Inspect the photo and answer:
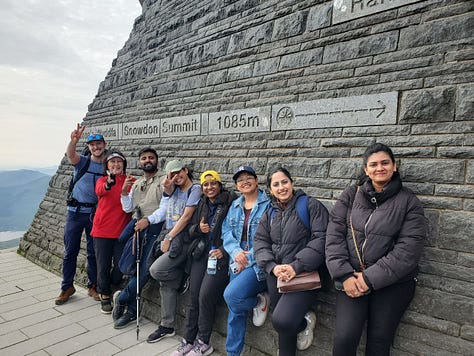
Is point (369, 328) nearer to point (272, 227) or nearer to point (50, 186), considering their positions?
point (272, 227)

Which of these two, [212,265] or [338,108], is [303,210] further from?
[338,108]

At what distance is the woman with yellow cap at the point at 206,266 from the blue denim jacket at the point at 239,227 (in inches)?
4.3

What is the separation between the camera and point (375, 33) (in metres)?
3.10

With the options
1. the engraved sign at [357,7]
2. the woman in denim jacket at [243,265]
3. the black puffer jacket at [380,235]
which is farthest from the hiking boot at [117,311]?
the engraved sign at [357,7]

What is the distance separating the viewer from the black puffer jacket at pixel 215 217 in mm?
3271

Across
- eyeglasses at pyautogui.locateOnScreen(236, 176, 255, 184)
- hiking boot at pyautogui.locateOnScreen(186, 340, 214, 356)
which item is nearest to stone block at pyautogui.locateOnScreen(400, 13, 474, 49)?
eyeglasses at pyautogui.locateOnScreen(236, 176, 255, 184)

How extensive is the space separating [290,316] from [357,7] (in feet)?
10.5

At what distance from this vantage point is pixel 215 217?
333 cm

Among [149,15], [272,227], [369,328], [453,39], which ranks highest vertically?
[149,15]

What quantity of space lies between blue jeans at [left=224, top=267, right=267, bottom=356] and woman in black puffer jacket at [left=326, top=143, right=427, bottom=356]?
811mm

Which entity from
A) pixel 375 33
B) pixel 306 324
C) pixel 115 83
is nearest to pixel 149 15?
pixel 115 83

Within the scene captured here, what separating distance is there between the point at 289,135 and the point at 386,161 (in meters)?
1.51

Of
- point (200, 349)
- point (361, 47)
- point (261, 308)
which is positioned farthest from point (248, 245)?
point (361, 47)

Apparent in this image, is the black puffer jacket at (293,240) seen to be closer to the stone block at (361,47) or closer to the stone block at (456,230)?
the stone block at (456,230)
